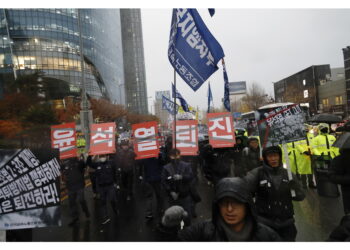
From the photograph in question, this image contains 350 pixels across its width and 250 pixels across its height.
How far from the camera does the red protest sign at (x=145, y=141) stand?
6.10m

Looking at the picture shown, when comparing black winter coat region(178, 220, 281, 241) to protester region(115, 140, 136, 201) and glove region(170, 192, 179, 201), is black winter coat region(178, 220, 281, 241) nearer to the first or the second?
glove region(170, 192, 179, 201)

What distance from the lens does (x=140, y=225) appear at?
5.38 meters

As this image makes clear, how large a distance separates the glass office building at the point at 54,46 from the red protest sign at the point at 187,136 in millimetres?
40258

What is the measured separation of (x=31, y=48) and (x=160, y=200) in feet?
178

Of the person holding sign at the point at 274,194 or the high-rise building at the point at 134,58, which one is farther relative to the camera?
the high-rise building at the point at 134,58

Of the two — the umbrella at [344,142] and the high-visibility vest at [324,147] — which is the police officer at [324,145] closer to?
the high-visibility vest at [324,147]

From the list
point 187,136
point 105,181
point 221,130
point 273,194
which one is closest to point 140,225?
point 105,181

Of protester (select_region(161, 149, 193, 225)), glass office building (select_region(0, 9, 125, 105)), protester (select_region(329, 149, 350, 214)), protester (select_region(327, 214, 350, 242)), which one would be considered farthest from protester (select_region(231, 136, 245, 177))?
glass office building (select_region(0, 9, 125, 105))

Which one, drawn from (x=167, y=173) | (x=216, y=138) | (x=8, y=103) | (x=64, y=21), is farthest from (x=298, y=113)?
(x=64, y=21)

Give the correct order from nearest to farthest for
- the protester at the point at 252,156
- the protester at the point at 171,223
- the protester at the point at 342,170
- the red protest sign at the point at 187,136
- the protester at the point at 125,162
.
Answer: the protester at the point at 171,223 → the protester at the point at 342,170 → the red protest sign at the point at 187,136 → the protester at the point at 252,156 → the protester at the point at 125,162

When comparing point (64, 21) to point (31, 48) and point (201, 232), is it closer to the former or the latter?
point (31, 48)

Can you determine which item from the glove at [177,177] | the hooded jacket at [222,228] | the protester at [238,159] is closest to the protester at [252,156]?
the protester at [238,159]

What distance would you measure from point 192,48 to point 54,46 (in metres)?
56.1

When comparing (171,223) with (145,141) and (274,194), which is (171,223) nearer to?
(274,194)
